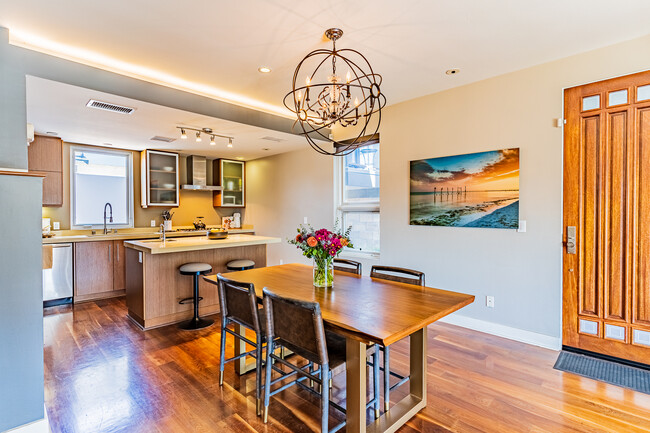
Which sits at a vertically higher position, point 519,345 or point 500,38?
point 500,38

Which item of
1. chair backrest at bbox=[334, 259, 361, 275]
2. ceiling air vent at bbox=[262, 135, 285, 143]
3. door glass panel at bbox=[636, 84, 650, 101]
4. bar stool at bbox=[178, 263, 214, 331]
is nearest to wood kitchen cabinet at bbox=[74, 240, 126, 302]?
bar stool at bbox=[178, 263, 214, 331]

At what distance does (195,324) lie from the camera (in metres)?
3.71

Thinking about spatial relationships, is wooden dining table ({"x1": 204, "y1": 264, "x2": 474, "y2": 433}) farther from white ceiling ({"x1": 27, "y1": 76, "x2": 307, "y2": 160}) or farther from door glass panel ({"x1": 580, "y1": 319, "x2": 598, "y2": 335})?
white ceiling ({"x1": 27, "y1": 76, "x2": 307, "y2": 160})

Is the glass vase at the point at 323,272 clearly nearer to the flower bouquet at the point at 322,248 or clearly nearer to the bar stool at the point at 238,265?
the flower bouquet at the point at 322,248

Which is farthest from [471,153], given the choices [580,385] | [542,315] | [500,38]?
[580,385]

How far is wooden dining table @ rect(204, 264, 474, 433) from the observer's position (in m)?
1.59

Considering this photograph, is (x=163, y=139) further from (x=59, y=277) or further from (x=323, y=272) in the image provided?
(x=323, y=272)

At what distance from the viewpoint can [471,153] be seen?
3.53 meters

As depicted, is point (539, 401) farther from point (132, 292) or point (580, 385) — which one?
point (132, 292)

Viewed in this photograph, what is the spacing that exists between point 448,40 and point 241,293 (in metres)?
2.57

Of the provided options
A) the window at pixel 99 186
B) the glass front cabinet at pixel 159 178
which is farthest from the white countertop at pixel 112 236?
the glass front cabinet at pixel 159 178

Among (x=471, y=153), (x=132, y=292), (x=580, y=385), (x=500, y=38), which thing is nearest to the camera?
(x=580, y=385)

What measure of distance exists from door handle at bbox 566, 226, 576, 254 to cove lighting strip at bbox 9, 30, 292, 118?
3.69m

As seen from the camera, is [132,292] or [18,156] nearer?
[18,156]
